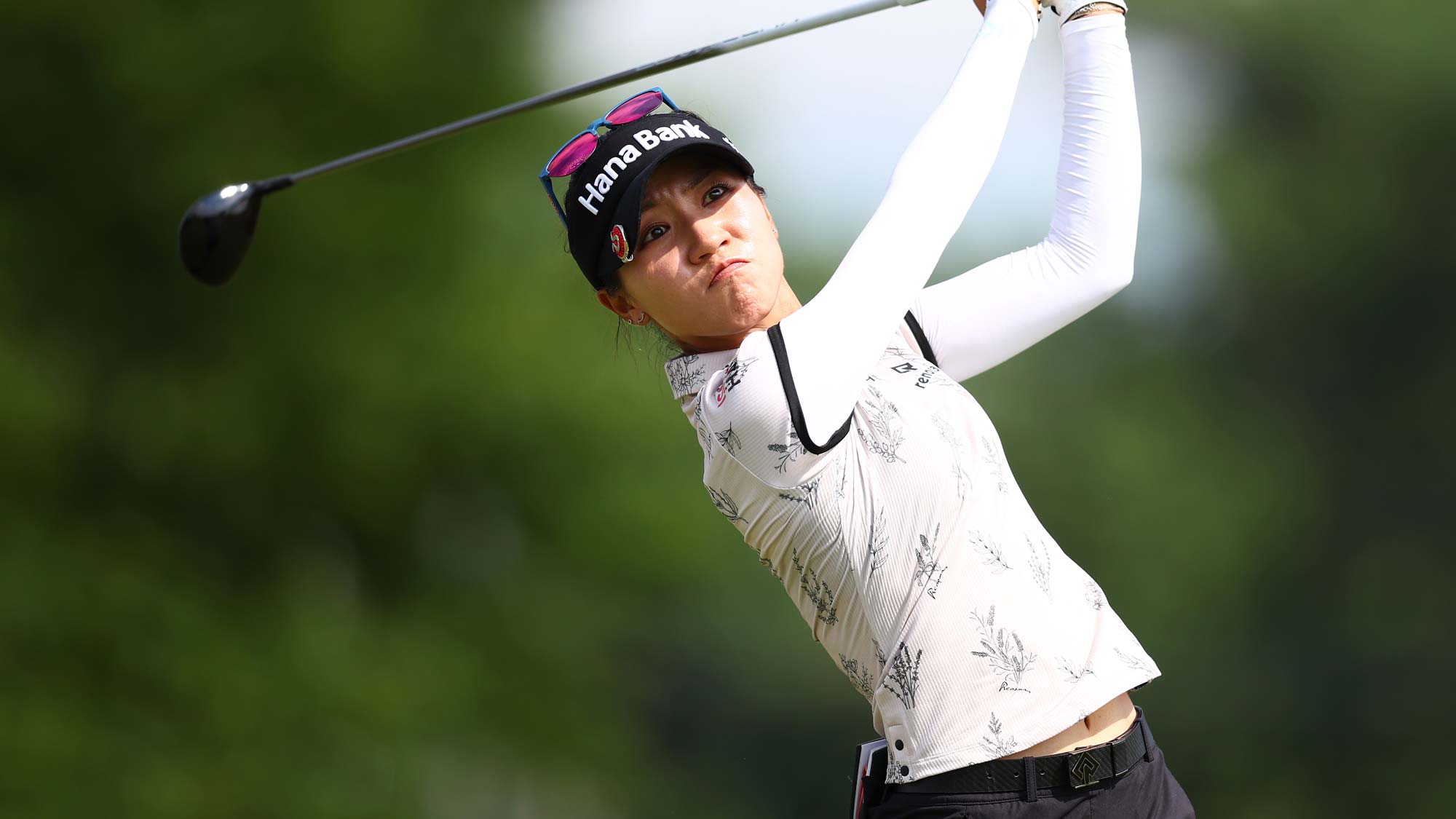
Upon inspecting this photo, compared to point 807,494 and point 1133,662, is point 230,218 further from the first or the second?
point 1133,662

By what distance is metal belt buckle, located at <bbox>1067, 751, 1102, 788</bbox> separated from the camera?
1632 millimetres

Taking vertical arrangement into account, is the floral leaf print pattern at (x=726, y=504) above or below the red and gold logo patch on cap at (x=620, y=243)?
below

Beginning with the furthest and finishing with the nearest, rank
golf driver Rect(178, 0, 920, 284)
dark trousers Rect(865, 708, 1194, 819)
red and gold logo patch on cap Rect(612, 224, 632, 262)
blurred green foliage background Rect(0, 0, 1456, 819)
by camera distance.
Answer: blurred green foliage background Rect(0, 0, 1456, 819)
golf driver Rect(178, 0, 920, 284)
red and gold logo patch on cap Rect(612, 224, 632, 262)
dark trousers Rect(865, 708, 1194, 819)

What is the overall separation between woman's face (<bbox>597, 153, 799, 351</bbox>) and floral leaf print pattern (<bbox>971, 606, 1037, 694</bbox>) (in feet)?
1.60

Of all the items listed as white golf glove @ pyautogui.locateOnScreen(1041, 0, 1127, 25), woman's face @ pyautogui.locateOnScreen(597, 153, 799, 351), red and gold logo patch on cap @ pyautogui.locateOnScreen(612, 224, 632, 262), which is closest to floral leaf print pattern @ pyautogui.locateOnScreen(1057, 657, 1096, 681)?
woman's face @ pyautogui.locateOnScreen(597, 153, 799, 351)

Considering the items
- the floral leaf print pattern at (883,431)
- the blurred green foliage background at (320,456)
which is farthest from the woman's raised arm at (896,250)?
the blurred green foliage background at (320,456)

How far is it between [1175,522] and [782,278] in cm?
1285

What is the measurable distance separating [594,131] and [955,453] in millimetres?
681

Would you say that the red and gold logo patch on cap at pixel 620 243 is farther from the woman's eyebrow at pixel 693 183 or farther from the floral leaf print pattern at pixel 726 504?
the floral leaf print pattern at pixel 726 504

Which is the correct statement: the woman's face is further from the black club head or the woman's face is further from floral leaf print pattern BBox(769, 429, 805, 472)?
the black club head

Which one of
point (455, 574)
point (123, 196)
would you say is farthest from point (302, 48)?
point (455, 574)

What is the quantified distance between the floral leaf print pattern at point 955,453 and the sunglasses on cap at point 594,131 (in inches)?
23.3

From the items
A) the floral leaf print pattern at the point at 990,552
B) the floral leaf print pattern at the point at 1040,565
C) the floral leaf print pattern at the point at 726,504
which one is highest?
the floral leaf print pattern at the point at 726,504

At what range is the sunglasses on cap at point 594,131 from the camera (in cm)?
194
